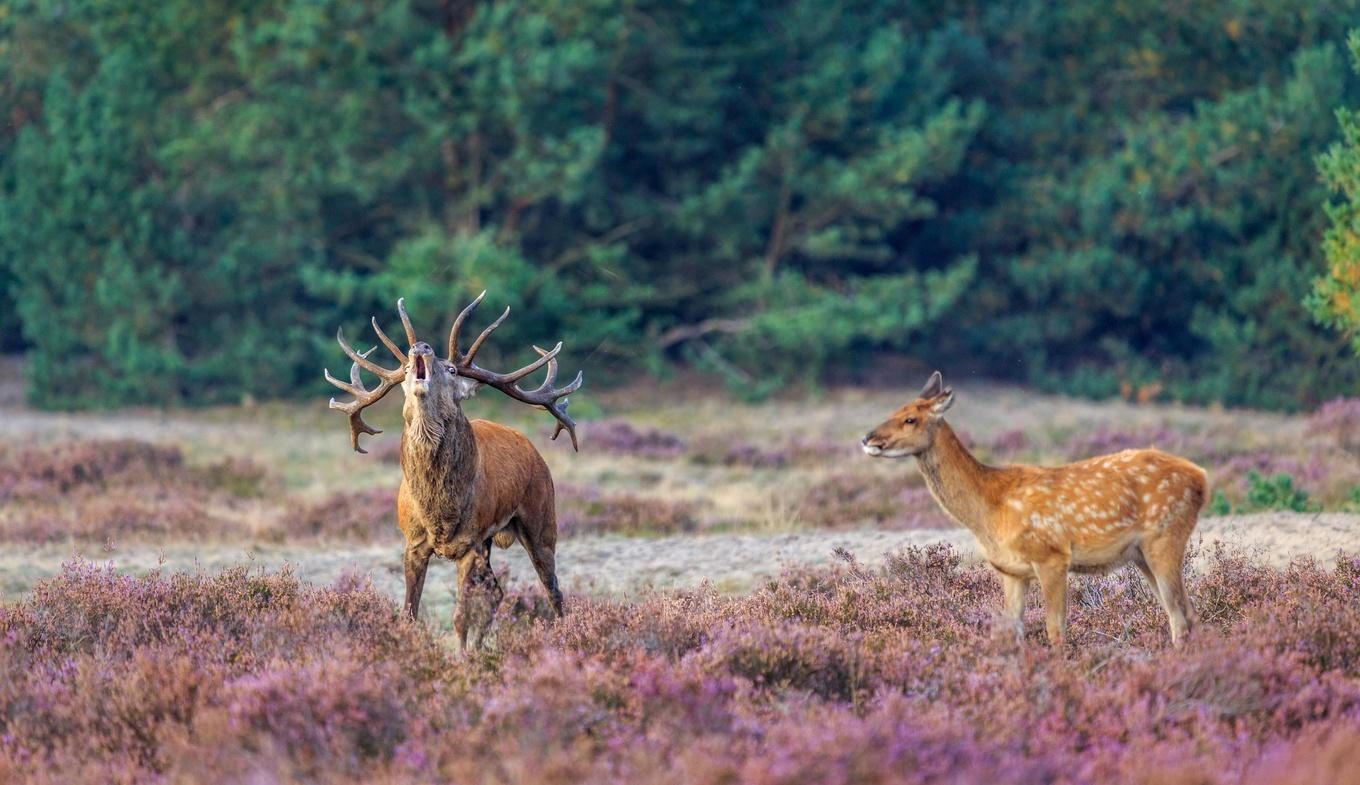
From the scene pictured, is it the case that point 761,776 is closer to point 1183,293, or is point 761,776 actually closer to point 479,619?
point 479,619

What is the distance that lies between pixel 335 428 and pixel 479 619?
56.1 feet

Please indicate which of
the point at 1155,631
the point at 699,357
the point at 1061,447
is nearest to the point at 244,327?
the point at 699,357

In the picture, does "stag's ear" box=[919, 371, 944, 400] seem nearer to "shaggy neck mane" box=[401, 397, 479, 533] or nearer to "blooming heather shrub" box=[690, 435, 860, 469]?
"shaggy neck mane" box=[401, 397, 479, 533]

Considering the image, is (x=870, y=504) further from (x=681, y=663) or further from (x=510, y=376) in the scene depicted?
(x=681, y=663)

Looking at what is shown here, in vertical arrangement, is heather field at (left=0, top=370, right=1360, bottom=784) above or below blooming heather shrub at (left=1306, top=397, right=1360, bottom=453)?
above

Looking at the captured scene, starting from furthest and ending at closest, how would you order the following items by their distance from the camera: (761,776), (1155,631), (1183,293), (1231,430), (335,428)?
(1183,293), (335,428), (1231,430), (1155,631), (761,776)

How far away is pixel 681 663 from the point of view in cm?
728

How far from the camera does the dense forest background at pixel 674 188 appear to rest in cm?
2611

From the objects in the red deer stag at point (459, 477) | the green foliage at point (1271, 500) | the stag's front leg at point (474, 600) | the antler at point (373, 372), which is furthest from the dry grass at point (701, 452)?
the stag's front leg at point (474, 600)

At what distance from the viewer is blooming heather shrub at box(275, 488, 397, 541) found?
1497cm

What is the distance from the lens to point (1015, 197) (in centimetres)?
2998

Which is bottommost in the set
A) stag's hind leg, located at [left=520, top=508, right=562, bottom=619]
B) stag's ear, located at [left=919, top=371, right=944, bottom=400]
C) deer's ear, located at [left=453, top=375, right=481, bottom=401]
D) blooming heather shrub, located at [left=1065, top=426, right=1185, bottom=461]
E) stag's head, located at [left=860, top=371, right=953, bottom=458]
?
blooming heather shrub, located at [left=1065, top=426, right=1185, bottom=461]

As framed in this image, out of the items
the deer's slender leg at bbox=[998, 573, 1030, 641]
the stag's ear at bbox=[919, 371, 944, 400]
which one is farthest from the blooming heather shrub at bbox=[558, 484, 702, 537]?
the deer's slender leg at bbox=[998, 573, 1030, 641]

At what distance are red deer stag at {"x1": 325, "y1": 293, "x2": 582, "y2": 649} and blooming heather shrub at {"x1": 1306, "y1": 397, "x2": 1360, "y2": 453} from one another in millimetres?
12127
